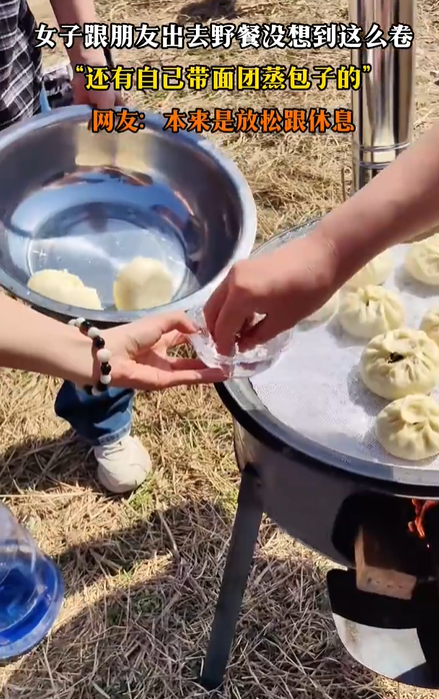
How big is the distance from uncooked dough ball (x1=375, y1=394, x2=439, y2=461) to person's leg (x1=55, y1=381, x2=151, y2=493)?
0.85m

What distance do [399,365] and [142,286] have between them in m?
0.66

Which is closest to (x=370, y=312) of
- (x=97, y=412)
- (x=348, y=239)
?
(x=348, y=239)

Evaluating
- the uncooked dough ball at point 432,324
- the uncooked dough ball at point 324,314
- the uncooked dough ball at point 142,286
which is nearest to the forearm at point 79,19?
the uncooked dough ball at point 142,286

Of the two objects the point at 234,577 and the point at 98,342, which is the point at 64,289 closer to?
the point at 98,342

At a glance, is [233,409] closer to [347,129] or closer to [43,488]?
[43,488]

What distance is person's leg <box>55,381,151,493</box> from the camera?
1763 millimetres

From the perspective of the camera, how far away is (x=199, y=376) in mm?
1104

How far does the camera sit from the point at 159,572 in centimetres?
174

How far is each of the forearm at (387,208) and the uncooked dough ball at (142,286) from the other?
2.45 feet

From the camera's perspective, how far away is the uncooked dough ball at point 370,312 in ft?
3.73

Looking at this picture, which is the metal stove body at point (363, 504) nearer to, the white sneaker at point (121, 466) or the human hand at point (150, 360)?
the human hand at point (150, 360)
